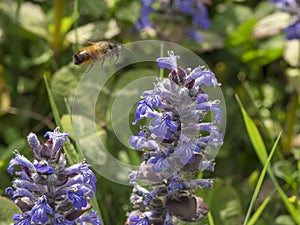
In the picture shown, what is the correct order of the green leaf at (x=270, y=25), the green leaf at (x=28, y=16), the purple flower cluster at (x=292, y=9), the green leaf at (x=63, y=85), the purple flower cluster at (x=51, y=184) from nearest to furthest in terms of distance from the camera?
1. the purple flower cluster at (x=51, y=184)
2. the green leaf at (x=63, y=85)
3. the purple flower cluster at (x=292, y=9)
4. the green leaf at (x=28, y=16)
5. the green leaf at (x=270, y=25)

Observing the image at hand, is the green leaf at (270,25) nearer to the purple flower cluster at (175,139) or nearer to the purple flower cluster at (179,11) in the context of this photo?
the purple flower cluster at (179,11)

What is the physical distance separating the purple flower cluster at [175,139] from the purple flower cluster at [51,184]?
17 cm

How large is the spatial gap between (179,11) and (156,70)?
30 cm

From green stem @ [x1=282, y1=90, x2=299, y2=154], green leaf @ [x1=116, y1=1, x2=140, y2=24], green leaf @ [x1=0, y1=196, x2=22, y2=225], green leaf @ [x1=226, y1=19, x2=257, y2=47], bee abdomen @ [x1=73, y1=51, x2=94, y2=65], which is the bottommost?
green stem @ [x1=282, y1=90, x2=299, y2=154]

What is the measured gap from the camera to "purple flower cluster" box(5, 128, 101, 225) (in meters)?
1.50

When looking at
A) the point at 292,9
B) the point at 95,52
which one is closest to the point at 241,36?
the point at 292,9

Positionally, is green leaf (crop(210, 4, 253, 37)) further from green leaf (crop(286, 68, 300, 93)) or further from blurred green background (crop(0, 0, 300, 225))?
green leaf (crop(286, 68, 300, 93))

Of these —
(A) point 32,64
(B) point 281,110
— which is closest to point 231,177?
(B) point 281,110

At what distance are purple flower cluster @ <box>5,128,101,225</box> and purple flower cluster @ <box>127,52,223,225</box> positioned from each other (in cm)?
17

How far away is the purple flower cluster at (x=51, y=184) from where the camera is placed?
1504 millimetres

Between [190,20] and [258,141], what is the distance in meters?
1.16

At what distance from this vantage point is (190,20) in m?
3.06

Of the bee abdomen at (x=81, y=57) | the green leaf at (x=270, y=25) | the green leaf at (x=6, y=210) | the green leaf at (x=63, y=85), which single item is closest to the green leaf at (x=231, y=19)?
the green leaf at (x=270, y=25)

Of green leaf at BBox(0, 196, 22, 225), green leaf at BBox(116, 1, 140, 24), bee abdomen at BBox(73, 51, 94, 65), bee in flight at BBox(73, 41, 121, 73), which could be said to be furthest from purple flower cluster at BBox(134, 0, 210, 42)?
green leaf at BBox(0, 196, 22, 225)
